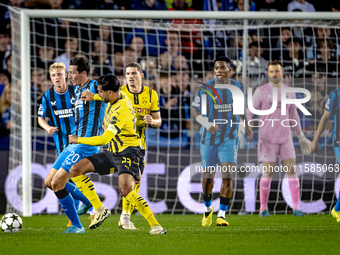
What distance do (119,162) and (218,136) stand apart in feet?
5.53

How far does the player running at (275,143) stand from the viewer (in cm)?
648

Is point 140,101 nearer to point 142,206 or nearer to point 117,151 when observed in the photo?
point 117,151

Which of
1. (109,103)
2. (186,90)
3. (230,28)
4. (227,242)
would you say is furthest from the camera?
(186,90)

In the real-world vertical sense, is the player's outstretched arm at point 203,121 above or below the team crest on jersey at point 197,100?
below

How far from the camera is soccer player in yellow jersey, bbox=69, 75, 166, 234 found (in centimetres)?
430

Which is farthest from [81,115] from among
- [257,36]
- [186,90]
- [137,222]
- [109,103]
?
[257,36]

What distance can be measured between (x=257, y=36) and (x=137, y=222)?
11.7 feet

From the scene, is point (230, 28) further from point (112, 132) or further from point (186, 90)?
Answer: point (112, 132)

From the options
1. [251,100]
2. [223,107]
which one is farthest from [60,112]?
[251,100]

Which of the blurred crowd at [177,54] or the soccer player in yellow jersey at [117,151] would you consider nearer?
the soccer player in yellow jersey at [117,151]

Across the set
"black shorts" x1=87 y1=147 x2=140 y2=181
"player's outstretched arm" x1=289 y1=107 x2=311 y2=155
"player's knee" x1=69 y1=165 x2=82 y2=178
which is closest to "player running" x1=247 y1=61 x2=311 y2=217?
"player's outstretched arm" x1=289 y1=107 x2=311 y2=155

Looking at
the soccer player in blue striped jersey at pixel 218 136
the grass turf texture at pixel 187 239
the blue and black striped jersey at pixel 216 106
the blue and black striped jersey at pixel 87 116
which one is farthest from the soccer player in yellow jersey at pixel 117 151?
the blue and black striped jersey at pixel 216 106

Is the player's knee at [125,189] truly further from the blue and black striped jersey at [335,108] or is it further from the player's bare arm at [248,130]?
the blue and black striped jersey at [335,108]

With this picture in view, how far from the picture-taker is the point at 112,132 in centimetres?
431
